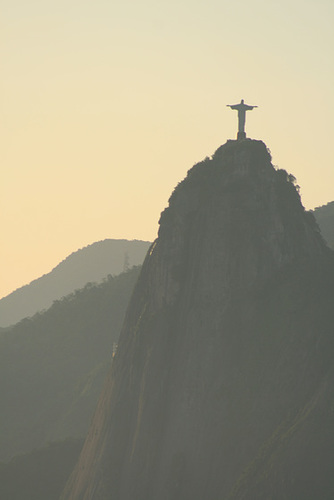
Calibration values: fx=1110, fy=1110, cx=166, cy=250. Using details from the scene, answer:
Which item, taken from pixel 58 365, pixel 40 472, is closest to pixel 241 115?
pixel 40 472

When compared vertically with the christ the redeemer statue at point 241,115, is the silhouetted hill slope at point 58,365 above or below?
below

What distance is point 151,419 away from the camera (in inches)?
2485

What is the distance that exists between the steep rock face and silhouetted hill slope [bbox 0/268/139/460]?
2458 inches

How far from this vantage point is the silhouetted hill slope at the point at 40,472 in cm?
8769

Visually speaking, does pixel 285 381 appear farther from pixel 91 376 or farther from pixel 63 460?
pixel 91 376

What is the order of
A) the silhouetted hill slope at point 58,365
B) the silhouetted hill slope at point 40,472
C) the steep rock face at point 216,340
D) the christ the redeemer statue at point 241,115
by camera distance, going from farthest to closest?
the silhouetted hill slope at point 58,365 < the silhouetted hill slope at point 40,472 < the christ the redeemer statue at point 241,115 < the steep rock face at point 216,340

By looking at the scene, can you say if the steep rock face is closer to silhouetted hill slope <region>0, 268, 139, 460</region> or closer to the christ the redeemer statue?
the christ the redeemer statue

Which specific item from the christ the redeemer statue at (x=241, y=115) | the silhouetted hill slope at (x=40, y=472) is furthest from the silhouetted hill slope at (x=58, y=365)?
the christ the redeemer statue at (x=241, y=115)

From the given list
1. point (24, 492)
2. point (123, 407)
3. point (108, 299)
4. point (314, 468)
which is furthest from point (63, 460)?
point (108, 299)

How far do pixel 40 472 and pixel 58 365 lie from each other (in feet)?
228

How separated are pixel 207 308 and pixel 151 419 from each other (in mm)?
7074

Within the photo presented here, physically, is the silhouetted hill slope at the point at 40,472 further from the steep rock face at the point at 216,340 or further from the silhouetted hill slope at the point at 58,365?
the silhouetted hill slope at the point at 58,365

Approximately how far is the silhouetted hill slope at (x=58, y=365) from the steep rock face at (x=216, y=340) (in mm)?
62438

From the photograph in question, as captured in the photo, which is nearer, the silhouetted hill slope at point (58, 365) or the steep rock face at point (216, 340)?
the steep rock face at point (216, 340)
